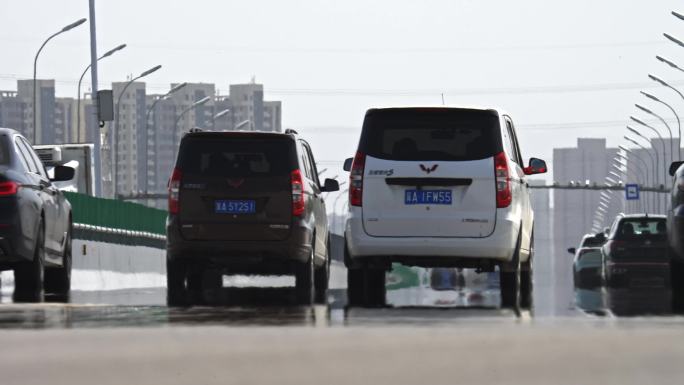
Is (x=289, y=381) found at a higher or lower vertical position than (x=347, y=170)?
lower

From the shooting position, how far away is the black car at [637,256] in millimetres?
30094

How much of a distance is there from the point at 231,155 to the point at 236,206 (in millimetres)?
626

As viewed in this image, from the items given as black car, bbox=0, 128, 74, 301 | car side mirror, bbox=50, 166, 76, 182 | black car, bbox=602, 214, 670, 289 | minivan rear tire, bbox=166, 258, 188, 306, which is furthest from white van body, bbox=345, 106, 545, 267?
black car, bbox=602, 214, 670, 289

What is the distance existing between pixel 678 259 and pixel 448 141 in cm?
266

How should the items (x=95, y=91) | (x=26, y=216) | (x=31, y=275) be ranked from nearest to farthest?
(x=26, y=216)
(x=31, y=275)
(x=95, y=91)

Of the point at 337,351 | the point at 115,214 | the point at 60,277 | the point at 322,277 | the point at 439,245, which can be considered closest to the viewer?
the point at 337,351

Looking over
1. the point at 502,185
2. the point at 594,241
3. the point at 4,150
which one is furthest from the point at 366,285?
the point at 594,241

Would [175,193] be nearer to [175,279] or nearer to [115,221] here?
[175,279]

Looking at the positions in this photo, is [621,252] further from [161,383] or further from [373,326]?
[161,383]

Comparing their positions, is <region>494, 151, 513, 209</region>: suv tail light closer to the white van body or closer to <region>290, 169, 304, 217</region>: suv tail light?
the white van body

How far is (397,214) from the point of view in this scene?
59.8ft

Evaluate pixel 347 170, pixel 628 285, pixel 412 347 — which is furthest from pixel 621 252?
pixel 412 347

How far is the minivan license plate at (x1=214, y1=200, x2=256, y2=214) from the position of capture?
19.9 meters

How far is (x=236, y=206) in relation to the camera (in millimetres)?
19875
